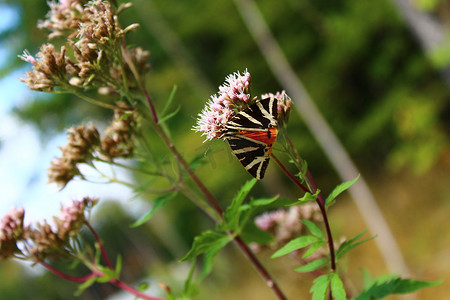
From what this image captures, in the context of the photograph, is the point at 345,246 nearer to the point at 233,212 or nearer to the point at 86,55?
the point at 233,212

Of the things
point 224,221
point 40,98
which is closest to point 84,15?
point 224,221

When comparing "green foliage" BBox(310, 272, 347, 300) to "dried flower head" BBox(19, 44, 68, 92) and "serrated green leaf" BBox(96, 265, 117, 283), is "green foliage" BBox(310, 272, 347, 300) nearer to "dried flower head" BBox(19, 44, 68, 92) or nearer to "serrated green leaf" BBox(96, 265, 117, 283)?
"serrated green leaf" BBox(96, 265, 117, 283)

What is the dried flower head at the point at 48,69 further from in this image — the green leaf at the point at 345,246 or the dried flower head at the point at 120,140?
the green leaf at the point at 345,246

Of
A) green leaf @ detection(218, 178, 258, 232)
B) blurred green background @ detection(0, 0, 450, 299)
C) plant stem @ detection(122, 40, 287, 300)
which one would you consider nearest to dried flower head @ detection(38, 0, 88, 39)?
plant stem @ detection(122, 40, 287, 300)

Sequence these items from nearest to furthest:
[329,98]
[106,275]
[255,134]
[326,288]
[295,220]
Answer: [255,134] → [326,288] → [106,275] → [295,220] → [329,98]

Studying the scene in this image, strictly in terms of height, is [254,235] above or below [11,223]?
below

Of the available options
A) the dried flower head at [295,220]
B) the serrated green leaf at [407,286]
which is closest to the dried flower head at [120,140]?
the dried flower head at [295,220]

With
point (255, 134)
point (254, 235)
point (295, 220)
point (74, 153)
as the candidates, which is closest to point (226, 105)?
point (255, 134)
